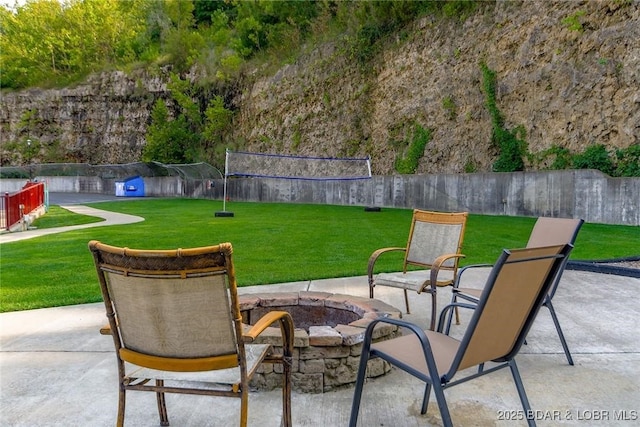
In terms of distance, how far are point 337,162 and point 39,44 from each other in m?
42.6

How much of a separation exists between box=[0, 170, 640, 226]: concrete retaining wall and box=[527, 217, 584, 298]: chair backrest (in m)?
11.9

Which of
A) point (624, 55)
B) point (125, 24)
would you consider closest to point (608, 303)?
point (624, 55)

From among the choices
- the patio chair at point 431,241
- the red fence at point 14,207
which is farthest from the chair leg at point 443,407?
the red fence at point 14,207

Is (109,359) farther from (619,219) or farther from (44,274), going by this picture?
(619,219)

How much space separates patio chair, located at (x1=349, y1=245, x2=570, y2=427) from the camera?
2.04 meters

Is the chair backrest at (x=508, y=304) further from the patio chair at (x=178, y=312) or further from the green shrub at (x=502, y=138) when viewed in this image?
the green shrub at (x=502, y=138)

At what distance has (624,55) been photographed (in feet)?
52.6

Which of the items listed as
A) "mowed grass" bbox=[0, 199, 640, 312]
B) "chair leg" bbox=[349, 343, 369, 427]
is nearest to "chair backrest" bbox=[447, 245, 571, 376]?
"chair leg" bbox=[349, 343, 369, 427]

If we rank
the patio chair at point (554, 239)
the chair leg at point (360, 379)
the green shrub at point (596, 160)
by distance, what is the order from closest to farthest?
the chair leg at point (360, 379) → the patio chair at point (554, 239) → the green shrub at point (596, 160)

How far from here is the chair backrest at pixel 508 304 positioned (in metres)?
2.03

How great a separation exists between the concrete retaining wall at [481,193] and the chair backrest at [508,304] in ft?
45.4

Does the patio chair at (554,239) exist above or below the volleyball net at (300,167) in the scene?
below

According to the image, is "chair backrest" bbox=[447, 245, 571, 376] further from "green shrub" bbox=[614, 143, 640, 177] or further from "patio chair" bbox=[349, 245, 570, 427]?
"green shrub" bbox=[614, 143, 640, 177]

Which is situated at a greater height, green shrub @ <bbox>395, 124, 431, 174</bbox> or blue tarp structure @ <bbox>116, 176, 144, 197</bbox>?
green shrub @ <bbox>395, 124, 431, 174</bbox>
